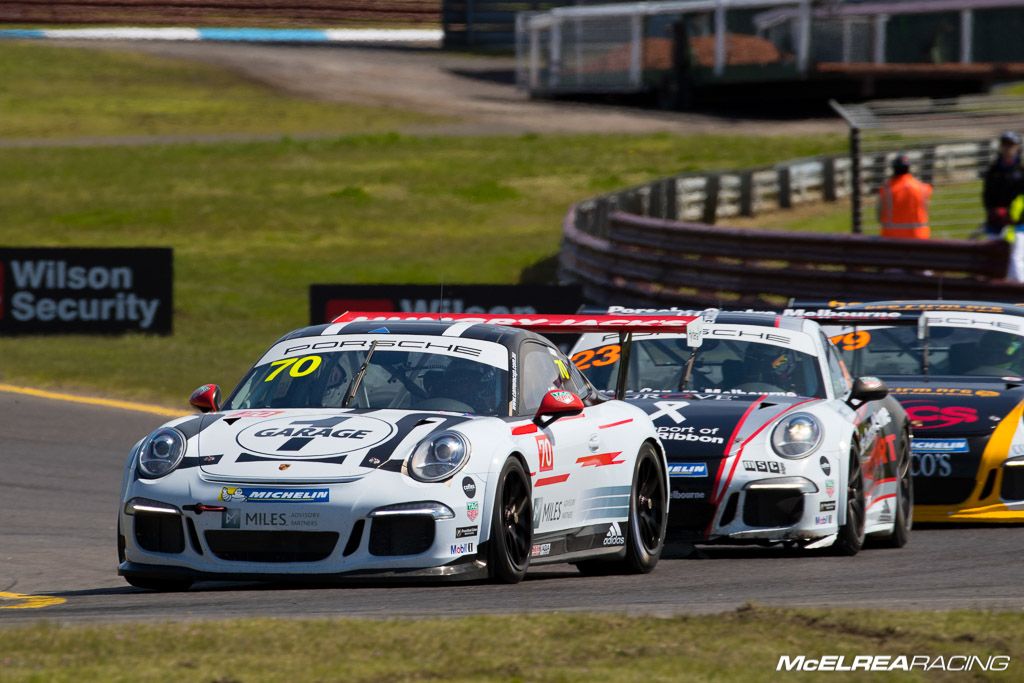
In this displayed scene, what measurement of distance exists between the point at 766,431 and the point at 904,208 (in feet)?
34.7

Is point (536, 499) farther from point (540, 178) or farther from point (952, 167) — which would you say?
point (540, 178)

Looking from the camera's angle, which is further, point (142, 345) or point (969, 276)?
point (142, 345)

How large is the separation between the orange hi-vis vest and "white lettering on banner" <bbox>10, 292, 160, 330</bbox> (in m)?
8.17

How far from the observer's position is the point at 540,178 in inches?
1457

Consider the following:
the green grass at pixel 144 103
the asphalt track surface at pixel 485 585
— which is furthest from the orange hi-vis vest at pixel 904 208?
the green grass at pixel 144 103

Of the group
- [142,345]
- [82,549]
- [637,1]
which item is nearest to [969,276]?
[142,345]

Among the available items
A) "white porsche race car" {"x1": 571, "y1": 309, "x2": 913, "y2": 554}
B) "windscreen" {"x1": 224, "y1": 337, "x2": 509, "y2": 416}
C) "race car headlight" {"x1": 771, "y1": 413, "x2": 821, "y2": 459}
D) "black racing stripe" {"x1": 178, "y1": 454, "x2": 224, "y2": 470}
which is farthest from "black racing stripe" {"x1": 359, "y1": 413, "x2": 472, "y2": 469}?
"race car headlight" {"x1": 771, "y1": 413, "x2": 821, "y2": 459}

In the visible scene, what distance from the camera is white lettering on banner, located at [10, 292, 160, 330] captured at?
21.8 metres

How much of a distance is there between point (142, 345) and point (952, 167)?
1579 cm

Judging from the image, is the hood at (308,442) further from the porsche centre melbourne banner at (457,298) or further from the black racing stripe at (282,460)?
the porsche centre melbourne banner at (457,298)

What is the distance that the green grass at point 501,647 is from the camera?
18.7ft

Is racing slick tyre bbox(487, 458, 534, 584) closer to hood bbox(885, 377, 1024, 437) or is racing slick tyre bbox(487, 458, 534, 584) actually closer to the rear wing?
the rear wing

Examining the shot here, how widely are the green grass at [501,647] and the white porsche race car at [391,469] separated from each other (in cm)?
125

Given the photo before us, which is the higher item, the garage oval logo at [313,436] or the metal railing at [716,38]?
the garage oval logo at [313,436]
